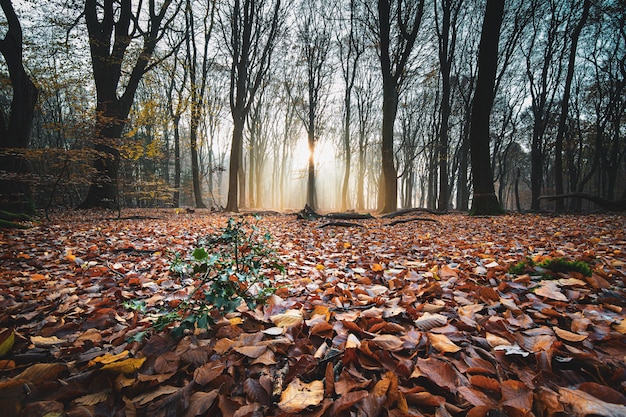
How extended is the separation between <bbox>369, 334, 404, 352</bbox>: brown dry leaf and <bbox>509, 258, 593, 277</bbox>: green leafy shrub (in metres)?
1.45

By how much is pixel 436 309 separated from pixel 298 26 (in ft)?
59.0

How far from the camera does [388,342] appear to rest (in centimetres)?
114

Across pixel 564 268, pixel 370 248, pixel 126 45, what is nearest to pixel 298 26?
pixel 126 45

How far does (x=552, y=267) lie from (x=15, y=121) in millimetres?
9382

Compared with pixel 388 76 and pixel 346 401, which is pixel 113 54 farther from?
pixel 346 401

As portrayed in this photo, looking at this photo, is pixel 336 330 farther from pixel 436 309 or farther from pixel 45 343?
pixel 45 343

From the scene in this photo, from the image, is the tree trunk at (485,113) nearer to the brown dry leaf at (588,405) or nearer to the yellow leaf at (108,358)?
the brown dry leaf at (588,405)

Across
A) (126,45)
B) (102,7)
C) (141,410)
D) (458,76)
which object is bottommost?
(141,410)

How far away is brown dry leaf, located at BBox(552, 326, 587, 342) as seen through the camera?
107cm

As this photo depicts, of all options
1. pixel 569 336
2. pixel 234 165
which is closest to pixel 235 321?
pixel 569 336

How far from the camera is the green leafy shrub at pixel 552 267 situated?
180 centimetres

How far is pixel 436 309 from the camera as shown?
1.47 m

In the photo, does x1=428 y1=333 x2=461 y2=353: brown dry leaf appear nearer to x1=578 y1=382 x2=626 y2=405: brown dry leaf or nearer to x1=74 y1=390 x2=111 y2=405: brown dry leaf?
x1=578 y1=382 x2=626 y2=405: brown dry leaf

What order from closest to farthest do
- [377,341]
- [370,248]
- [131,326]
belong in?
[377,341]
[131,326]
[370,248]
